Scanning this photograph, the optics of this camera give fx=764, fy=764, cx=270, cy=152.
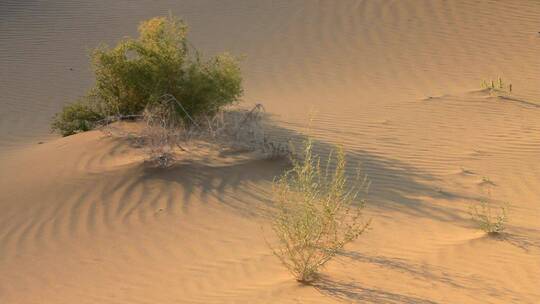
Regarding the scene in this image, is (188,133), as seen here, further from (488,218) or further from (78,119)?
(488,218)

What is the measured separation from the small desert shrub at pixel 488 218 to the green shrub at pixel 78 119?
5796 mm

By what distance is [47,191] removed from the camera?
9117mm

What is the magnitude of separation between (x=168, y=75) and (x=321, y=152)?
234cm

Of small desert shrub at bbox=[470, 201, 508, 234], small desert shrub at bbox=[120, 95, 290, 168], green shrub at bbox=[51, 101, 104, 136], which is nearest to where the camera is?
small desert shrub at bbox=[470, 201, 508, 234]

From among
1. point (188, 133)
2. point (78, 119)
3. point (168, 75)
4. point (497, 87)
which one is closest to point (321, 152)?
point (188, 133)

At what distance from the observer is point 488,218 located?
7828 mm

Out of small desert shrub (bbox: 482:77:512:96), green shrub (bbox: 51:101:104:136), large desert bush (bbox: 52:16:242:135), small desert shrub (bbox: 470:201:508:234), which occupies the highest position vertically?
small desert shrub (bbox: 482:77:512:96)

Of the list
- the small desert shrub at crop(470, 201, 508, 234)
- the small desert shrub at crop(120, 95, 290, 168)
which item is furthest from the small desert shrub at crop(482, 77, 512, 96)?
the small desert shrub at crop(470, 201, 508, 234)

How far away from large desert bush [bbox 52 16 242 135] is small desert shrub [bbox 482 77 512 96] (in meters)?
4.83

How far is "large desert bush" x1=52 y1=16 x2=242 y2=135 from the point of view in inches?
408

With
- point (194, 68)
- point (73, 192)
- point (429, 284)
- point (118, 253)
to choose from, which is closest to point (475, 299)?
point (429, 284)

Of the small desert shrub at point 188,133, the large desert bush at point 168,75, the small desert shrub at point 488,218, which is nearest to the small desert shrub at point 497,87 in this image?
the small desert shrub at point 188,133

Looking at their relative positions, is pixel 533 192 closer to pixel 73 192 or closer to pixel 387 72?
pixel 73 192

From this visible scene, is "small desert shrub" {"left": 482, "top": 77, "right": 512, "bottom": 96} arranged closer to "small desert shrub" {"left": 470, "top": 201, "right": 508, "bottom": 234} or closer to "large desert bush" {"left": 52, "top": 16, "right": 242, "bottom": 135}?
"large desert bush" {"left": 52, "top": 16, "right": 242, "bottom": 135}
